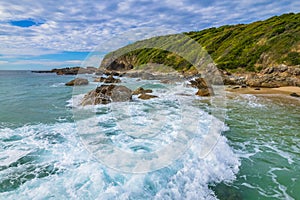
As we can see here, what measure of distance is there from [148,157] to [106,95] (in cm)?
897

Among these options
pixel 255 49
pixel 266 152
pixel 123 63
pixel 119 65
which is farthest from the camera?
Result: pixel 119 65

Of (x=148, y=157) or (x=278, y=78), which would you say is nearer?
(x=148, y=157)

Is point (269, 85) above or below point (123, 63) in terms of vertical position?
below

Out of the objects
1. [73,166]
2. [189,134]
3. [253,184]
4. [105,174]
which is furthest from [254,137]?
[73,166]

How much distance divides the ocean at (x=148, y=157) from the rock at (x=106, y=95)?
9.55ft

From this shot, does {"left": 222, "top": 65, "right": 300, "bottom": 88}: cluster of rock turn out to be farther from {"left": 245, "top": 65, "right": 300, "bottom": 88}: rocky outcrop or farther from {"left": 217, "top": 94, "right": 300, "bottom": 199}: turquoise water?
{"left": 217, "top": 94, "right": 300, "bottom": 199}: turquoise water

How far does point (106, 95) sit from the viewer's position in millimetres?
13547

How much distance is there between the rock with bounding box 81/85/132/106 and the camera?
41.8 ft

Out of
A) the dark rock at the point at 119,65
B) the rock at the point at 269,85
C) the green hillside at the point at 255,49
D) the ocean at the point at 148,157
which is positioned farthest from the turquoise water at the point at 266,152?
the dark rock at the point at 119,65

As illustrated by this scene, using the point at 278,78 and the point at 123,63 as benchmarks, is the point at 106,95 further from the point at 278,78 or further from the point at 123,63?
the point at 123,63

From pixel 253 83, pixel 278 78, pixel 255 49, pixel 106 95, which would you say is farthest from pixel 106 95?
pixel 255 49

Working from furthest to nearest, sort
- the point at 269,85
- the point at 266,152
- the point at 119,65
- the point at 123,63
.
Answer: the point at 119,65
the point at 123,63
the point at 269,85
the point at 266,152

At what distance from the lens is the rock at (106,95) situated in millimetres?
12727

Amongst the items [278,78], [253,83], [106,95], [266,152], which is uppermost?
[278,78]
